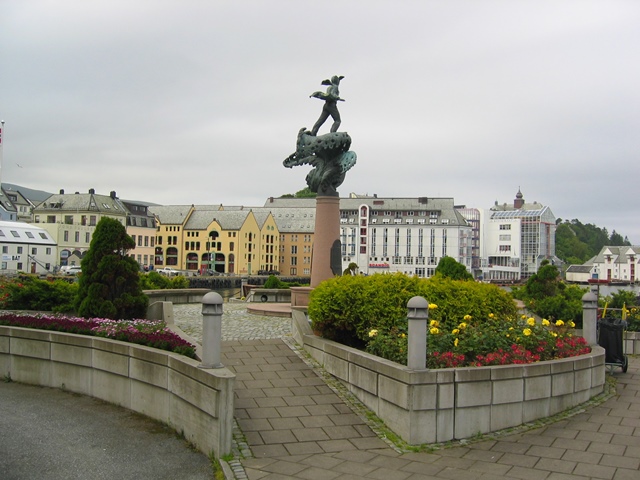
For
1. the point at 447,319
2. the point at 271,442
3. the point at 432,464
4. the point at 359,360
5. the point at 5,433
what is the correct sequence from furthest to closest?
the point at 447,319 < the point at 359,360 < the point at 5,433 < the point at 271,442 < the point at 432,464

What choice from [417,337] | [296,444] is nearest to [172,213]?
[296,444]

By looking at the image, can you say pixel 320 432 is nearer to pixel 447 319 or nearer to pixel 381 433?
pixel 381 433

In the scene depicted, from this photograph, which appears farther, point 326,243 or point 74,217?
point 74,217

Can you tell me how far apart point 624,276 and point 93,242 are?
15901cm

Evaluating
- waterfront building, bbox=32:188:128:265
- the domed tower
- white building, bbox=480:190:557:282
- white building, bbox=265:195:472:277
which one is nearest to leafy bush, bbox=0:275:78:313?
waterfront building, bbox=32:188:128:265

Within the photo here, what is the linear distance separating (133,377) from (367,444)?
4174 millimetres

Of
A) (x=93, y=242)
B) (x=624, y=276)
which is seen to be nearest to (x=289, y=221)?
(x=624, y=276)

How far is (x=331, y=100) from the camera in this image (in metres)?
21.1

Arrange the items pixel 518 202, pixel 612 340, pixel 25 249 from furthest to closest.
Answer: pixel 518 202 < pixel 25 249 < pixel 612 340

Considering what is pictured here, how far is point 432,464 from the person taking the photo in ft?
25.9

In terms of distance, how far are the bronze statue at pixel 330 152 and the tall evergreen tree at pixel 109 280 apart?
322 inches

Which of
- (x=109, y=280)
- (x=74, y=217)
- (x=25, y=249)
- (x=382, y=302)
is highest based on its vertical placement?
(x=74, y=217)

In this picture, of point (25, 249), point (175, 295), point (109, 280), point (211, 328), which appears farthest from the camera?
point (25, 249)

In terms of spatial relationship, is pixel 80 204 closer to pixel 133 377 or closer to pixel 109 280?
pixel 109 280
